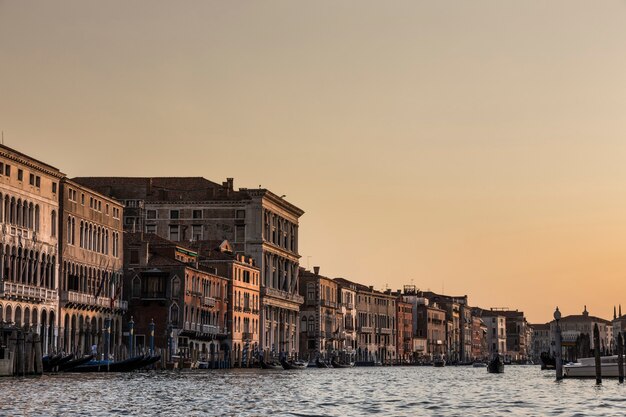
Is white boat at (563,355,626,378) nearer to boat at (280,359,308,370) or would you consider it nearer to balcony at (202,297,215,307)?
balcony at (202,297,215,307)

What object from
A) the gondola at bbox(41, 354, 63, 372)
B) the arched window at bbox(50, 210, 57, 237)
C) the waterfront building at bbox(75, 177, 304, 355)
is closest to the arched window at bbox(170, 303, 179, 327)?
the arched window at bbox(50, 210, 57, 237)

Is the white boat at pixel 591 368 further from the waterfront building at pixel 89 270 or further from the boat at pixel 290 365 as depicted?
the boat at pixel 290 365

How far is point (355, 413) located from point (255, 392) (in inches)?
461

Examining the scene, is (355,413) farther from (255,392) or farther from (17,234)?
(17,234)

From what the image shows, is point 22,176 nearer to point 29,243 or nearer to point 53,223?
point 29,243

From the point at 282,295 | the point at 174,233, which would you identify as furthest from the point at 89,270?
the point at 282,295

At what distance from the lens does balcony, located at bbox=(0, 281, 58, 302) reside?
64.7 metres

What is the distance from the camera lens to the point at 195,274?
85562 mm

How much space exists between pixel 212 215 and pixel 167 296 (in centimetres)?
2295

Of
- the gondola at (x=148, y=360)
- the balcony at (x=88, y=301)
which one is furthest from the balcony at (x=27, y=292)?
the gondola at (x=148, y=360)

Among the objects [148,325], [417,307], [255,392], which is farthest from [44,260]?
[417,307]

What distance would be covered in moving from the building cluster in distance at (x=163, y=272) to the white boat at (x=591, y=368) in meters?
24.4

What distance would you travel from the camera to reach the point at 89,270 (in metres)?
77.1

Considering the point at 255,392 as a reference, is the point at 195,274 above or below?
above
